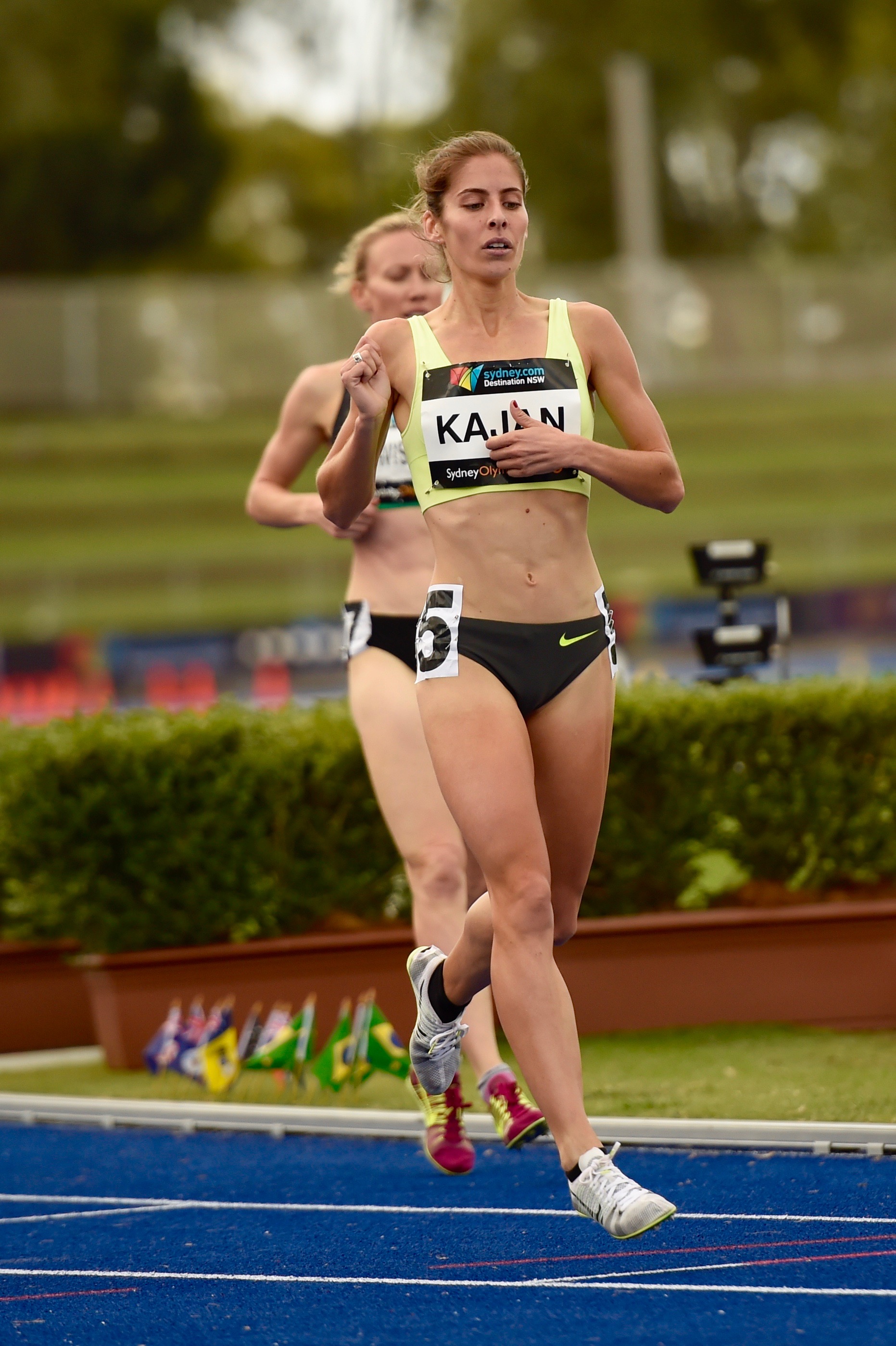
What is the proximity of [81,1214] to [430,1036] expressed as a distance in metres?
1.05

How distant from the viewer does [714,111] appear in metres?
56.2

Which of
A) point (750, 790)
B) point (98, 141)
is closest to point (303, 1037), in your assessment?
point (750, 790)

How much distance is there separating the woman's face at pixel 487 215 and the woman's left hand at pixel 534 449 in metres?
0.45

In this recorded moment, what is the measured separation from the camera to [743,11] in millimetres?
56375

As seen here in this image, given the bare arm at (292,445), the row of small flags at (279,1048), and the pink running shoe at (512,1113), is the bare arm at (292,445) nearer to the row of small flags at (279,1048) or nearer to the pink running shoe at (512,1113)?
the row of small flags at (279,1048)

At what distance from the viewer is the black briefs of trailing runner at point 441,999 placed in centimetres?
469

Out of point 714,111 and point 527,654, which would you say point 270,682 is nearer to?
point 527,654

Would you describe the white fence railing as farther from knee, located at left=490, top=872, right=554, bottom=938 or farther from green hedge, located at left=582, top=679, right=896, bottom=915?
knee, located at left=490, top=872, right=554, bottom=938

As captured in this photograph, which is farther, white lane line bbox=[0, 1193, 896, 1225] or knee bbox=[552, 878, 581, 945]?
knee bbox=[552, 878, 581, 945]

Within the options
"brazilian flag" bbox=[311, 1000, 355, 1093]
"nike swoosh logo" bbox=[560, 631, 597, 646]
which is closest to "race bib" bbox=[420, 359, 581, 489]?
"nike swoosh logo" bbox=[560, 631, 597, 646]

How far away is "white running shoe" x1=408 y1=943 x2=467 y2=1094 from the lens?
4.75 metres

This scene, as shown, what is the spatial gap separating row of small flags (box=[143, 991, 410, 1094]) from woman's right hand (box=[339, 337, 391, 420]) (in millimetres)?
2805

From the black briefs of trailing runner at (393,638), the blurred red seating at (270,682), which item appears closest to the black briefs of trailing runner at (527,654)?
the black briefs of trailing runner at (393,638)

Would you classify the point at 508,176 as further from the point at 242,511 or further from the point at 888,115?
the point at 888,115
